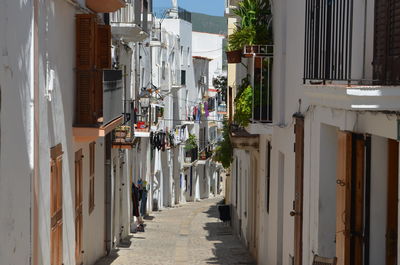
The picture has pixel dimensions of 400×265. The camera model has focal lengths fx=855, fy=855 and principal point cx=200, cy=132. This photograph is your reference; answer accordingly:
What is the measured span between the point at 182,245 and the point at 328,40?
13584mm

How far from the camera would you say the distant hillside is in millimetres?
71375

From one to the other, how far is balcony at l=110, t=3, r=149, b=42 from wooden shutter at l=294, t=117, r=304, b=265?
10.0m

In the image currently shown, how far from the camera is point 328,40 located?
35.1 ft

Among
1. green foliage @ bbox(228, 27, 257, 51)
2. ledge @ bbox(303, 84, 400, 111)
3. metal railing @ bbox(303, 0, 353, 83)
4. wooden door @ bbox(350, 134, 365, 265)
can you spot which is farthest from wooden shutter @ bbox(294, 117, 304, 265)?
ledge @ bbox(303, 84, 400, 111)

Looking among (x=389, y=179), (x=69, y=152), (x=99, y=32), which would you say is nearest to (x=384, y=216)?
(x=389, y=179)

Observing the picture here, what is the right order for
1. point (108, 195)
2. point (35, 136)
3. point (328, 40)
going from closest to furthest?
1. point (328, 40)
2. point (35, 136)
3. point (108, 195)

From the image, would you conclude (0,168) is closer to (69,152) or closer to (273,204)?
(69,152)

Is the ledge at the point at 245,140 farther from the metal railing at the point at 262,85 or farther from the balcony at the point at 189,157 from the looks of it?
the balcony at the point at 189,157

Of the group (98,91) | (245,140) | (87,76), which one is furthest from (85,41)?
(245,140)

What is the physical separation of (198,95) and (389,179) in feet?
159

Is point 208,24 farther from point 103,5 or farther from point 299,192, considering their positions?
point 299,192

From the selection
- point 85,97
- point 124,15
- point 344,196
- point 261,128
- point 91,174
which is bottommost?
point 91,174

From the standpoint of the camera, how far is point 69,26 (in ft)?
50.1

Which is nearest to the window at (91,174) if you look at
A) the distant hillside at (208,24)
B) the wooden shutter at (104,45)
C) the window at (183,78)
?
the wooden shutter at (104,45)
